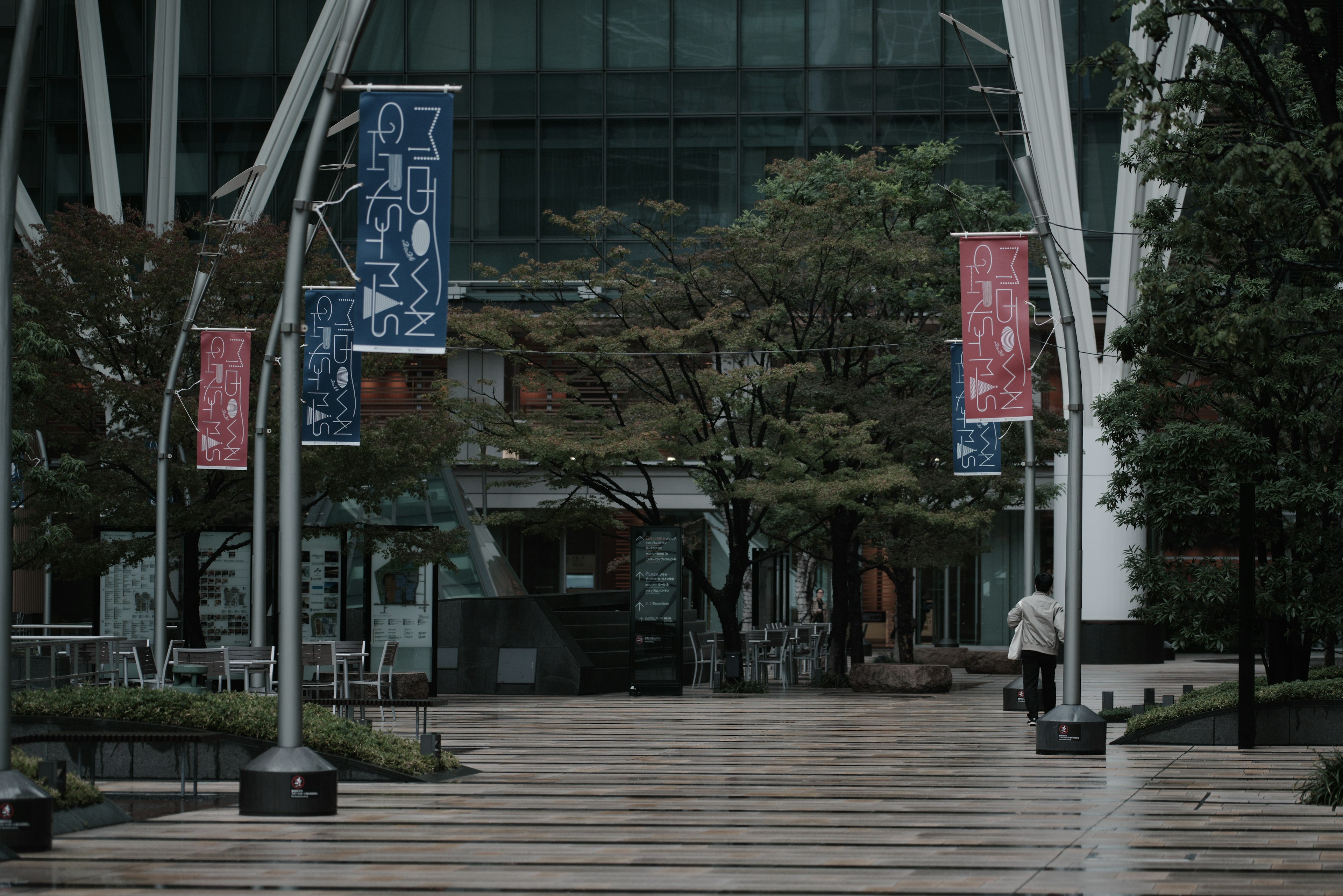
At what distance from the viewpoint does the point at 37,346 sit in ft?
60.9

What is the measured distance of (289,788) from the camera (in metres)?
11.5

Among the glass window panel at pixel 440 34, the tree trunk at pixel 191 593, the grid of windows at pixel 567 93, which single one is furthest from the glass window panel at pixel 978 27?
the tree trunk at pixel 191 593

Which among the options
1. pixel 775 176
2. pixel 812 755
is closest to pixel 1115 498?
pixel 812 755

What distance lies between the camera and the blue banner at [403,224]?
451 inches

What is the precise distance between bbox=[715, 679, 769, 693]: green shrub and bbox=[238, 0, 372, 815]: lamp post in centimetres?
1640

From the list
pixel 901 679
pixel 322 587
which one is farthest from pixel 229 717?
pixel 901 679

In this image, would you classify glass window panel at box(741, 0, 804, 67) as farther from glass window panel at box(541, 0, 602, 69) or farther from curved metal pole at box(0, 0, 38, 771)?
curved metal pole at box(0, 0, 38, 771)

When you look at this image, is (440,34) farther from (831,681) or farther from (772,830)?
(772,830)

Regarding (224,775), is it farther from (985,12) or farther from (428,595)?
(985,12)

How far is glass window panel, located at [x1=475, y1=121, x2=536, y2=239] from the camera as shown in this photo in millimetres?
42219

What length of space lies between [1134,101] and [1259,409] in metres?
8.05

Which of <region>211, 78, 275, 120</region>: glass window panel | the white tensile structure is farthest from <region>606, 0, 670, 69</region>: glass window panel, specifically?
the white tensile structure

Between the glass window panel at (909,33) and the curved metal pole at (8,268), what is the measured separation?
110ft

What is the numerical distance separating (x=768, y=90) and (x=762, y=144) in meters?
1.40
